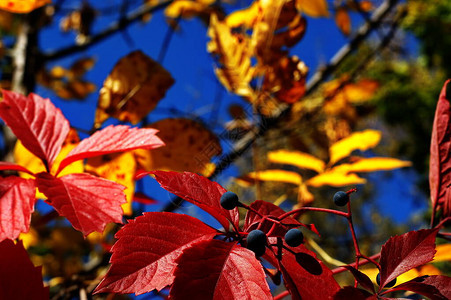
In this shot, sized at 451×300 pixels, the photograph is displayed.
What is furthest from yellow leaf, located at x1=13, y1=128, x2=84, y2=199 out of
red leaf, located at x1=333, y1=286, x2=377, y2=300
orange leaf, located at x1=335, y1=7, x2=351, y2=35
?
orange leaf, located at x1=335, y1=7, x2=351, y2=35

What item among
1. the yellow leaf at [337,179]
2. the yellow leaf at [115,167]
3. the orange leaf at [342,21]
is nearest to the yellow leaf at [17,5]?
the yellow leaf at [115,167]

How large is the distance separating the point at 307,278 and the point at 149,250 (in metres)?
0.12

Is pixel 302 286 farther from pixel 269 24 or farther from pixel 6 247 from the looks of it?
pixel 269 24

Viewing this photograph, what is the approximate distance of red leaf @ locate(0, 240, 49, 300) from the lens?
336 millimetres

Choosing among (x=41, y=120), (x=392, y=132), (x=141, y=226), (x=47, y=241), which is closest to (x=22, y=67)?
(x=41, y=120)

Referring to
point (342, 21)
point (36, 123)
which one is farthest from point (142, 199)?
point (342, 21)

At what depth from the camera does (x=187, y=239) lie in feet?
0.98

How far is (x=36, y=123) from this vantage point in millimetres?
480

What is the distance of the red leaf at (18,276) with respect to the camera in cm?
34

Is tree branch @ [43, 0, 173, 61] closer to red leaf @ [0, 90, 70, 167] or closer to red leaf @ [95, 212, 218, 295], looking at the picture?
red leaf @ [0, 90, 70, 167]

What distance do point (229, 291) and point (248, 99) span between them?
51 cm

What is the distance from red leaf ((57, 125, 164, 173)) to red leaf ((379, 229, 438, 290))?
235 mm

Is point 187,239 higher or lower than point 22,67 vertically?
lower

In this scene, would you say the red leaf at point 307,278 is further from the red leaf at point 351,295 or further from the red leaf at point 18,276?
the red leaf at point 18,276
